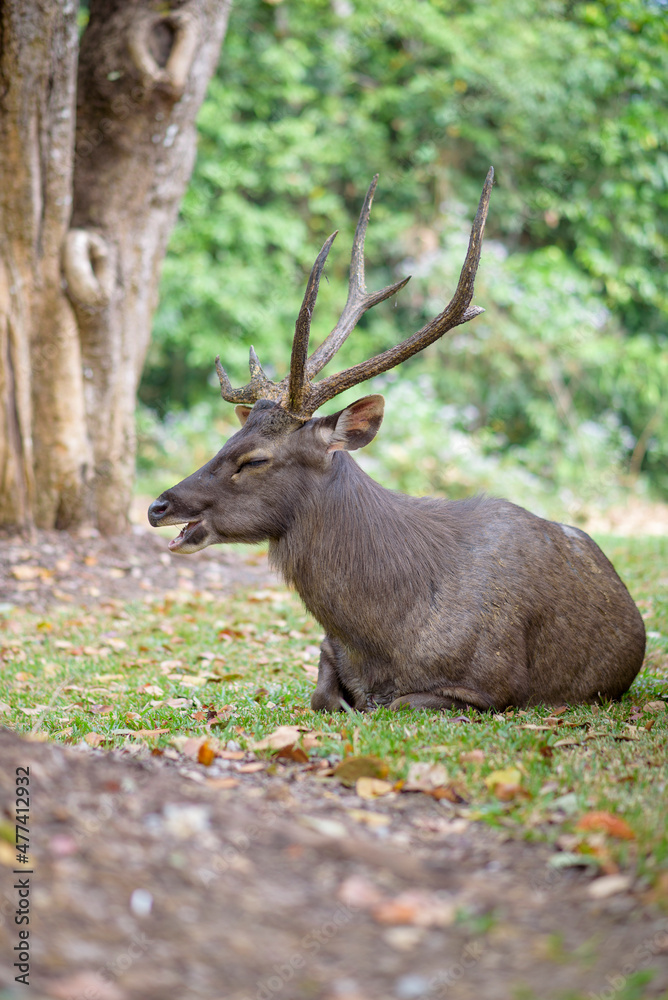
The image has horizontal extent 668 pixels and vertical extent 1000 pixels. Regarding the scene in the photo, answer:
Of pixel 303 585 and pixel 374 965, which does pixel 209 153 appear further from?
pixel 374 965

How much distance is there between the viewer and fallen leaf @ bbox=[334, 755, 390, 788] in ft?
10.7

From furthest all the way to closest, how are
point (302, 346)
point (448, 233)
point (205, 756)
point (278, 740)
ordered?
point (448, 233) → point (302, 346) → point (278, 740) → point (205, 756)

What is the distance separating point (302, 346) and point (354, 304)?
914 mm

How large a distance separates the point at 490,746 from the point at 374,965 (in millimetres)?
1708

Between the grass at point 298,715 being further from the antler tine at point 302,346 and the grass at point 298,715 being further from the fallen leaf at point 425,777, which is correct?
the antler tine at point 302,346

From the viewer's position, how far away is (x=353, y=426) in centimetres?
467

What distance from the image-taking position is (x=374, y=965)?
2.03 meters

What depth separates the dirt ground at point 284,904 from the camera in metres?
1.96

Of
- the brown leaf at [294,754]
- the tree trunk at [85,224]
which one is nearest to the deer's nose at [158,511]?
the brown leaf at [294,754]

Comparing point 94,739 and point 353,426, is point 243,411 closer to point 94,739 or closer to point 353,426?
point 353,426

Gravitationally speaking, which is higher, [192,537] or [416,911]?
[192,537]

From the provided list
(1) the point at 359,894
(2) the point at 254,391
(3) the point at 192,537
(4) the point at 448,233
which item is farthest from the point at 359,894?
(4) the point at 448,233

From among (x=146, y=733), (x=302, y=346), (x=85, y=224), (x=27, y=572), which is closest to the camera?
(x=146, y=733)

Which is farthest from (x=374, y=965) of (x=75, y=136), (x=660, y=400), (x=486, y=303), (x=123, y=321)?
(x=660, y=400)
